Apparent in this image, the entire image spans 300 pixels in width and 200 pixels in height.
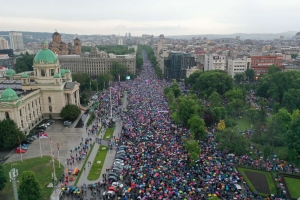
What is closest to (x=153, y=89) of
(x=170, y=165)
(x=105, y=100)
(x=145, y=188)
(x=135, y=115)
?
(x=105, y=100)

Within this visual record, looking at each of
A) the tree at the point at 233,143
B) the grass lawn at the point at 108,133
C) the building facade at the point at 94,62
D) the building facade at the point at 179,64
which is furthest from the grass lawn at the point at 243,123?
the building facade at the point at 94,62

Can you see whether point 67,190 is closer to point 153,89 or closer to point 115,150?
point 115,150

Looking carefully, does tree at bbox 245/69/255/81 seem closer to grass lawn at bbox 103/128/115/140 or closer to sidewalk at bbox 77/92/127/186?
sidewalk at bbox 77/92/127/186

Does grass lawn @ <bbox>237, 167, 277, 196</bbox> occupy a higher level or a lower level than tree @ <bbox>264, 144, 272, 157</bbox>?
lower

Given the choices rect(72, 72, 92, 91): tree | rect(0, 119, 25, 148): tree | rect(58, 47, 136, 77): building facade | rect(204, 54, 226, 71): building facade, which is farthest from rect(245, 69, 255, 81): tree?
rect(0, 119, 25, 148): tree

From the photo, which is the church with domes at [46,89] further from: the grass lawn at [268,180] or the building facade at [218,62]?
the building facade at [218,62]

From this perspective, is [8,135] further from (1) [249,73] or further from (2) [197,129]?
(1) [249,73]
